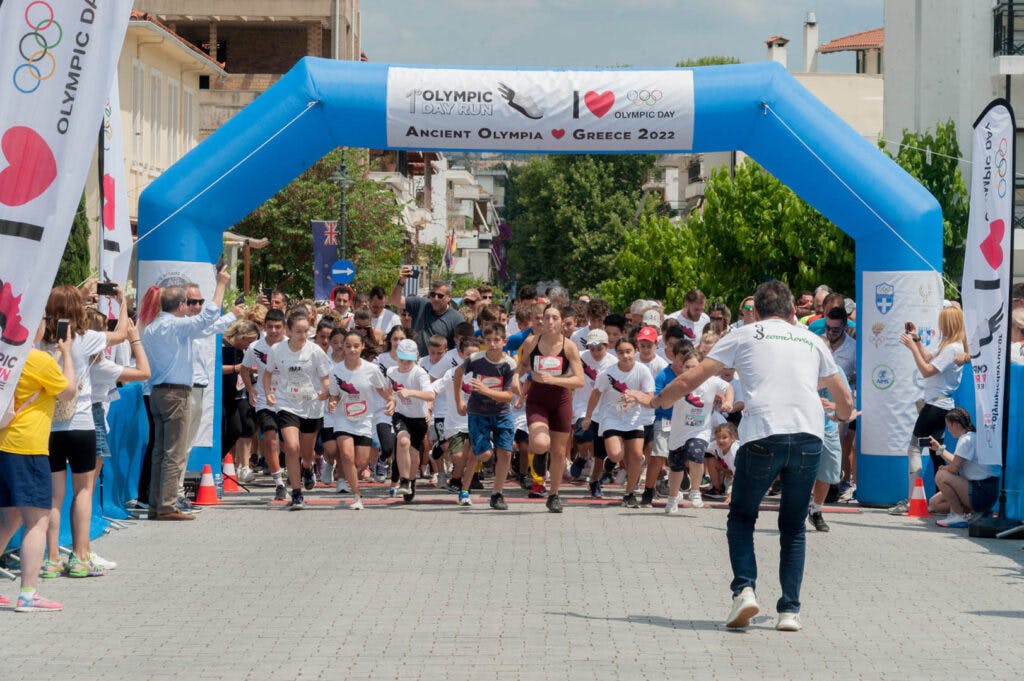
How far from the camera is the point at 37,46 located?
8.20 meters

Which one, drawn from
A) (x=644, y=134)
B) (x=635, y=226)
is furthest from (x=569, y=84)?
(x=635, y=226)

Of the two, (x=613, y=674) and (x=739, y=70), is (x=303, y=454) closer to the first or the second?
(x=739, y=70)

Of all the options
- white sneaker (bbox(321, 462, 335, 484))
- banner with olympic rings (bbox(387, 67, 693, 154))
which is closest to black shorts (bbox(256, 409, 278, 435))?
white sneaker (bbox(321, 462, 335, 484))

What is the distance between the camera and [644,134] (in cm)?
1583

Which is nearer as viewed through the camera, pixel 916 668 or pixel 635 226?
pixel 916 668

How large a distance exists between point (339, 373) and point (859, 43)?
6954cm

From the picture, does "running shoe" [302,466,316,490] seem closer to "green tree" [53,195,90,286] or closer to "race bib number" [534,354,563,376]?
"race bib number" [534,354,563,376]

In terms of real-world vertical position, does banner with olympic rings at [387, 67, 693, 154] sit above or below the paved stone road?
above

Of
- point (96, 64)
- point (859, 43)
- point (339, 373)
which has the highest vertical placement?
point (859, 43)

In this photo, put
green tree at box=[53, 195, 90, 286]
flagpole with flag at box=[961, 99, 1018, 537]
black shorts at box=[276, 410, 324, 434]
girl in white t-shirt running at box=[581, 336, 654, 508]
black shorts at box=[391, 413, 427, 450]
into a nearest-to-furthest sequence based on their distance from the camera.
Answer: flagpole with flag at box=[961, 99, 1018, 537], black shorts at box=[276, 410, 324, 434], girl in white t-shirt running at box=[581, 336, 654, 508], black shorts at box=[391, 413, 427, 450], green tree at box=[53, 195, 90, 286]

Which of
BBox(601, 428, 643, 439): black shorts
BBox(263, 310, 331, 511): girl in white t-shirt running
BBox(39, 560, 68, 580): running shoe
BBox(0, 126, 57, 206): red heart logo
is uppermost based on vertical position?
BBox(0, 126, 57, 206): red heart logo

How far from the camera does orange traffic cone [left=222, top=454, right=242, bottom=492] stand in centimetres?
1650

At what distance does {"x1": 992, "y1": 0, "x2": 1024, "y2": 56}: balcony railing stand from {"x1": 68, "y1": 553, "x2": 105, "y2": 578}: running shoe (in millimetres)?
31734

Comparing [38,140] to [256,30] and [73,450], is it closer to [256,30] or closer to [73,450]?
[73,450]
